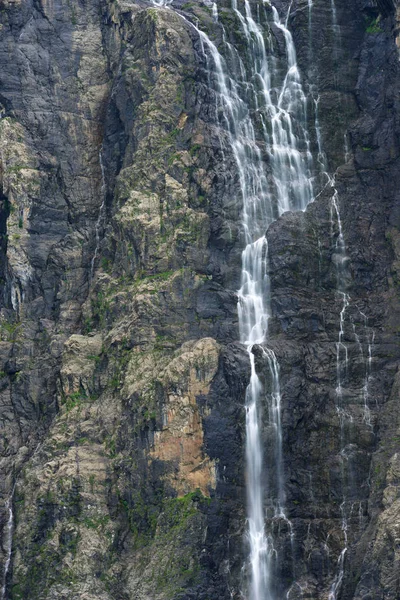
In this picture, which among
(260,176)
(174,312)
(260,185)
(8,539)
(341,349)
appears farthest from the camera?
(260,176)

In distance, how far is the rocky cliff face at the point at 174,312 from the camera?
7931 centimetres

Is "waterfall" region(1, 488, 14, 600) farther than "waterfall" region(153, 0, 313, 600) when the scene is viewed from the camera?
Yes

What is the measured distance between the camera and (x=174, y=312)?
280 ft

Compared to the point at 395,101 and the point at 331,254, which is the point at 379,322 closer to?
the point at 331,254

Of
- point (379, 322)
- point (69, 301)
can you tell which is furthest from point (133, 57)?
point (379, 322)

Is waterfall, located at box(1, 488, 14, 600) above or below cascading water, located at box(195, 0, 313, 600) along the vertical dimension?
below

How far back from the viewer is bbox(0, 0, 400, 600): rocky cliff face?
79312 millimetres

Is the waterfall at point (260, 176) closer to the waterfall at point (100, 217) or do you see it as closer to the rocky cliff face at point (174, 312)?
the rocky cliff face at point (174, 312)

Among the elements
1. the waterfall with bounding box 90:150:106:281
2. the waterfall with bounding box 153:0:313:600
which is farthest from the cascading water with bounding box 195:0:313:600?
the waterfall with bounding box 90:150:106:281

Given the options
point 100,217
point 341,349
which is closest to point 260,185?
point 100,217

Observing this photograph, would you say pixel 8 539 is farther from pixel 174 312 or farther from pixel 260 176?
pixel 260 176

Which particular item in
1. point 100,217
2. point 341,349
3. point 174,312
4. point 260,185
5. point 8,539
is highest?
point 260,185

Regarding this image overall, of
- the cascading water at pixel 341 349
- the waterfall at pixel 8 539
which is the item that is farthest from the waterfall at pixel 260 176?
the waterfall at pixel 8 539

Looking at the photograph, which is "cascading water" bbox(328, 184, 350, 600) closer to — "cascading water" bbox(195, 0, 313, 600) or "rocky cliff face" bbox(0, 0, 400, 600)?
"rocky cliff face" bbox(0, 0, 400, 600)
